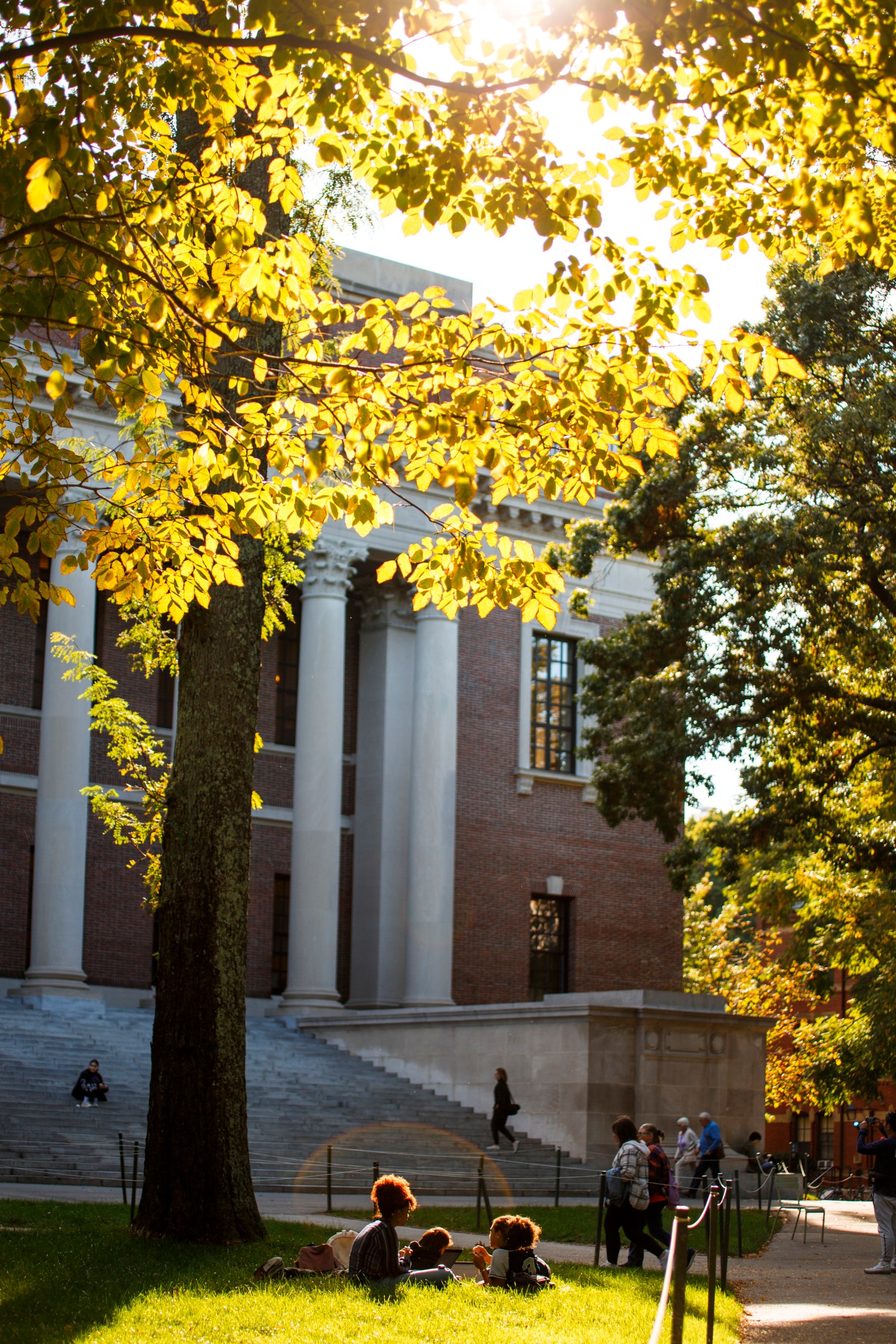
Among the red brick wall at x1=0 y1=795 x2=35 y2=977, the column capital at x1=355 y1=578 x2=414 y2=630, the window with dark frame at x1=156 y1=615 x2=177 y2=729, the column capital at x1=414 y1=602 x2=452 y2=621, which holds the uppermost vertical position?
the column capital at x1=355 y1=578 x2=414 y2=630

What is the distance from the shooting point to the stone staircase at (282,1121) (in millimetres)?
19984

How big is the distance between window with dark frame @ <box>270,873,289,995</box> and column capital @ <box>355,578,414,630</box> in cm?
633

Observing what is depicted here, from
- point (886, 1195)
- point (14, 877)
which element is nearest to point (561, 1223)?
point (886, 1195)

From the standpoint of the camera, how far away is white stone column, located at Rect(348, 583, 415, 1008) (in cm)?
3506

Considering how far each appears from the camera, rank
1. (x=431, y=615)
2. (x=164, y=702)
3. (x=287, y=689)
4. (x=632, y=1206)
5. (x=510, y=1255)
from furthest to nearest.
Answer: (x=287, y=689)
(x=431, y=615)
(x=164, y=702)
(x=632, y=1206)
(x=510, y=1255)

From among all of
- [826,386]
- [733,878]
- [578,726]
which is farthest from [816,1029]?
[826,386]

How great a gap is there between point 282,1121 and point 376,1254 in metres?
13.7

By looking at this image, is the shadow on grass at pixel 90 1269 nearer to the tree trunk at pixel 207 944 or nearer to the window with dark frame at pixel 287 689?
the tree trunk at pixel 207 944

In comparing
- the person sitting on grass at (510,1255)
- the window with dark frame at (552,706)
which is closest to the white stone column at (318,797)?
the window with dark frame at (552,706)

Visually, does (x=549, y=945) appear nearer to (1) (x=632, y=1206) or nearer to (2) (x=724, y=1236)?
(1) (x=632, y=1206)

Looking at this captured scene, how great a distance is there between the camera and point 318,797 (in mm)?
32125

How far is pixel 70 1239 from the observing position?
12078 mm

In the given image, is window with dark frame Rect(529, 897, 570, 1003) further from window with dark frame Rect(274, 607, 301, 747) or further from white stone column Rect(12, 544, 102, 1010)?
white stone column Rect(12, 544, 102, 1010)

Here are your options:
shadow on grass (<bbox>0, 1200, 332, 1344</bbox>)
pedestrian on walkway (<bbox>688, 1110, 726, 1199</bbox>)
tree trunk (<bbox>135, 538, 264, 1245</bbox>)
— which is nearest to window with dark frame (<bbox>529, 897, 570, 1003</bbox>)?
pedestrian on walkway (<bbox>688, 1110, 726, 1199</bbox>)
